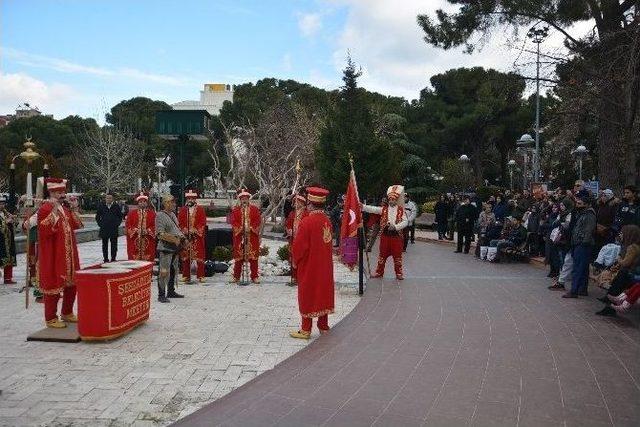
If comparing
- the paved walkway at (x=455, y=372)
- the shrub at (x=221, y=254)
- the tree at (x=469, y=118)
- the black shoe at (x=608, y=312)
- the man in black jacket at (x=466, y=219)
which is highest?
the tree at (x=469, y=118)

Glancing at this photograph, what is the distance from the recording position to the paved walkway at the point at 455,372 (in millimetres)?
4906

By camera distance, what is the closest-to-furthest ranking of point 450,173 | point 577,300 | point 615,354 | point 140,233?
point 615,354
point 577,300
point 140,233
point 450,173

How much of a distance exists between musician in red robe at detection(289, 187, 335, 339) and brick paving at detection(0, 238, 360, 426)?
50 cm

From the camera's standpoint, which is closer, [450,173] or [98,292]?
[98,292]

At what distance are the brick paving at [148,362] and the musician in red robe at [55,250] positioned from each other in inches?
25.7

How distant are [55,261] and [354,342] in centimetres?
402

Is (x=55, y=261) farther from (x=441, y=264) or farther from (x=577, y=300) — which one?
(x=441, y=264)

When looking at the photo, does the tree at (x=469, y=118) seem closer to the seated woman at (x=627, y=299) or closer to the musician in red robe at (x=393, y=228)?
the musician in red robe at (x=393, y=228)

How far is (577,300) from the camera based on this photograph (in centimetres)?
998

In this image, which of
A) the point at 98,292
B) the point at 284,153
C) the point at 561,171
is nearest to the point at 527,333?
the point at 98,292

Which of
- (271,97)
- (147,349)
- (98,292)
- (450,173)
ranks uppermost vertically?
(271,97)

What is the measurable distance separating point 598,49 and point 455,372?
11.1 meters

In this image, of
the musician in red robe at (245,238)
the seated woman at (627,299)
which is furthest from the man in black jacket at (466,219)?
the seated woman at (627,299)

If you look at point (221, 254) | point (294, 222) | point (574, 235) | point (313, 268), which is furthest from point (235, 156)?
point (313, 268)
